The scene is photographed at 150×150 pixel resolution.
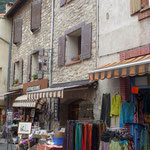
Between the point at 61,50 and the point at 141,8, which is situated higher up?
the point at 141,8

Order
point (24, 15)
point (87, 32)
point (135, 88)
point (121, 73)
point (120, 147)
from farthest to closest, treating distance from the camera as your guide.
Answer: point (24, 15) → point (87, 32) → point (135, 88) → point (121, 73) → point (120, 147)

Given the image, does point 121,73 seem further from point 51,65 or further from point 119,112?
point 51,65

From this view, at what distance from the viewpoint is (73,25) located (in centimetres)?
1055

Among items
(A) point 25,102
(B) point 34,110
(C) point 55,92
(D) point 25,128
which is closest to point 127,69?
(C) point 55,92

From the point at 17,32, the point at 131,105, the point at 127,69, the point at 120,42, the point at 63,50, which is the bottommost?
the point at 131,105

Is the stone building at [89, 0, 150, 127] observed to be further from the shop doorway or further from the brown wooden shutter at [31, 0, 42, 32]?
the brown wooden shutter at [31, 0, 42, 32]

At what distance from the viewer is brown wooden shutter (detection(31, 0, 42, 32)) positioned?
44.5 feet

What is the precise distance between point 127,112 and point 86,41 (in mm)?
3298

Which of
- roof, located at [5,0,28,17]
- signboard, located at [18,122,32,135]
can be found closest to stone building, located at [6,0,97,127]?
roof, located at [5,0,28,17]

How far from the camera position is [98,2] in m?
9.23

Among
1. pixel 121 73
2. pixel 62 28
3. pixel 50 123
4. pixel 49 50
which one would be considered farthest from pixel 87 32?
pixel 50 123

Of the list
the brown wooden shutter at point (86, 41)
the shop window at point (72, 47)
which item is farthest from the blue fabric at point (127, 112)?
the shop window at point (72, 47)

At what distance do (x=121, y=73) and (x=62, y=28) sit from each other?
5.78 metres

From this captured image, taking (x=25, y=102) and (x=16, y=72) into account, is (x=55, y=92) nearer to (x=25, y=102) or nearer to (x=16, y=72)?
(x=25, y=102)
